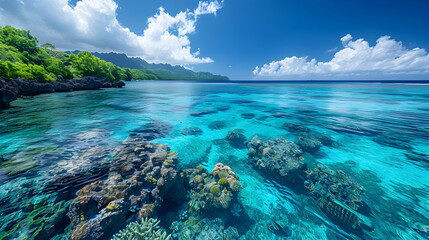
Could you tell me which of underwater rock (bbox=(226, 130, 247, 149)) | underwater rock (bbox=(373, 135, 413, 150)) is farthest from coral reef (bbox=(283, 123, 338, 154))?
underwater rock (bbox=(226, 130, 247, 149))

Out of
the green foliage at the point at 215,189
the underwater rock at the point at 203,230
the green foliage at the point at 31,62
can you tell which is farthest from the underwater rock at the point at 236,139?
the green foliage at the point at 31,62

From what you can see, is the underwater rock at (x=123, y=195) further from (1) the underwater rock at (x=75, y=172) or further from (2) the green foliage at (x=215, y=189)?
(2) the green foliage at (x=215, y=189)

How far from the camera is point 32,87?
1085 inches

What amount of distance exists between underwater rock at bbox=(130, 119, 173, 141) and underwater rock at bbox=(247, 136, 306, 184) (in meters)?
7.87

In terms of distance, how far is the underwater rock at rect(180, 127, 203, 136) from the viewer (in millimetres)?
A: 12731

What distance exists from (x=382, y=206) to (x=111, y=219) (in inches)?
436

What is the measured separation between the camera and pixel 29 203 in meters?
4.74

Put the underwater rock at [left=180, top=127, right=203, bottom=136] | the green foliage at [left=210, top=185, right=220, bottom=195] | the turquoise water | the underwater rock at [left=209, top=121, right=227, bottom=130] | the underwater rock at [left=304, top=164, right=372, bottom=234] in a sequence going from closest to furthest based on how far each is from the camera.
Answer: the turquoise water → the underwater rock at [left=304, top=164, right=372, bottom=234] → the green foliage at [left=210, top=185, right=220, bottom=195] → the underwater rock at [left=180, top=127, right=203, bottom=136] → the underwater rock at [left=209, top=121, right=227, bottom=130]

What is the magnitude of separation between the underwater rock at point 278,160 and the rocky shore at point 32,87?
99.3ft

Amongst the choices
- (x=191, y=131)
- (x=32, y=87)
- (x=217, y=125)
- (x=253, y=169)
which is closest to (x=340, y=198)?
(x=253, y=169)

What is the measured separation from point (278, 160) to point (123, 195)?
8156mm

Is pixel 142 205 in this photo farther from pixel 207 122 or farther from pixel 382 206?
pixel 207 122

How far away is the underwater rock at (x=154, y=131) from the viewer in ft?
37.1

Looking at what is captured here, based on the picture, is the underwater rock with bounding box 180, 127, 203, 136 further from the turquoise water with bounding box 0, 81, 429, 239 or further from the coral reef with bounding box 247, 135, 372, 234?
the coral reef with bounding box 247, 135, 372, 234
